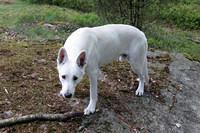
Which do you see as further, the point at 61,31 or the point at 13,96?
the point at 61,31

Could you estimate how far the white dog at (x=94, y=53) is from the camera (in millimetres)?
3088

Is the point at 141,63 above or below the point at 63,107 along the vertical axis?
above

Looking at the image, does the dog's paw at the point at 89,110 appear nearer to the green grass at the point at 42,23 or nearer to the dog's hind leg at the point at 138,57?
the dog's hind leg at the point at 138,57

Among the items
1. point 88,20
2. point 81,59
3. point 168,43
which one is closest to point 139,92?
point 81,59

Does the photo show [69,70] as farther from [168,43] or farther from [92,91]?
[168,43]

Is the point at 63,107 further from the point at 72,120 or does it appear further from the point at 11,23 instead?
the point at 11,23

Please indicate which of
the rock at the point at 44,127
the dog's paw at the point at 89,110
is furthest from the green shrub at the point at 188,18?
the rock at the point at 44,127

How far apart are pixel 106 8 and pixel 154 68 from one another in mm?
4869

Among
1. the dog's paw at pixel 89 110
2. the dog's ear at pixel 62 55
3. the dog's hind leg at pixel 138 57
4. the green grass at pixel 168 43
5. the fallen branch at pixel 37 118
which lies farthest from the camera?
the green grass at pixel 168 43

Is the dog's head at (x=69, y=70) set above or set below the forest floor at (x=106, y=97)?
above

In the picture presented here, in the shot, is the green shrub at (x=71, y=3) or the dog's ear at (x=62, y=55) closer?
the dog's ear at (x=62, y=55)

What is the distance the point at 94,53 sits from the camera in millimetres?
3676

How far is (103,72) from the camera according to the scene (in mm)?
5523

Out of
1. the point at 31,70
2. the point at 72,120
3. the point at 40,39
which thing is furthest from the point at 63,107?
the point at 40,39
